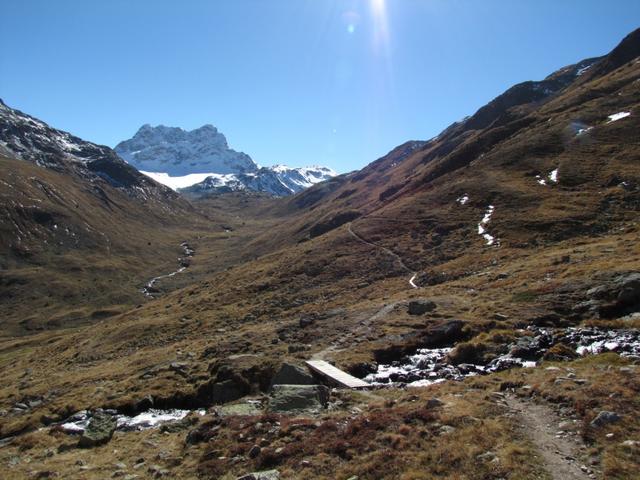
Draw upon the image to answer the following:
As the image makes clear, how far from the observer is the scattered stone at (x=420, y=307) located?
40250 mm

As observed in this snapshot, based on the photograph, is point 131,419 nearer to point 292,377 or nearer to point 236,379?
point 236,379

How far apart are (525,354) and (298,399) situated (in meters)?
13.0

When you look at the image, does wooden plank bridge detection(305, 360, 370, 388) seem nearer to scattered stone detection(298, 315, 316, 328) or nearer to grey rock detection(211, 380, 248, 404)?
grey rock detection(211, 380, 248, 404)

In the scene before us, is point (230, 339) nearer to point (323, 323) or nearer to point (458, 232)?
point (323, 323)

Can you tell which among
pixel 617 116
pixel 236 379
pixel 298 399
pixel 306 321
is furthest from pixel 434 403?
pixel 617 116

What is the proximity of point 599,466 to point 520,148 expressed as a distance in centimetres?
9909

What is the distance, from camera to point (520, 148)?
334ft

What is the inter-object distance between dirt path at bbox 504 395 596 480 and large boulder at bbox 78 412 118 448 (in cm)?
2044

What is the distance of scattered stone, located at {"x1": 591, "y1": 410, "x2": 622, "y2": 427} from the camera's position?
14.9 meters

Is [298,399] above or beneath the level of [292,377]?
beneath

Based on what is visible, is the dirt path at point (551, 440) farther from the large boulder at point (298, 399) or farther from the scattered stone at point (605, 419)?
the large boulder at point (298, 399)

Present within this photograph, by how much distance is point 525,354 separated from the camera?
2623cm

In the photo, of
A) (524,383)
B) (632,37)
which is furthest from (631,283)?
(632,37)

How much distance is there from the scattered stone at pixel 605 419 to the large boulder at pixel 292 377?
16.1 metres
